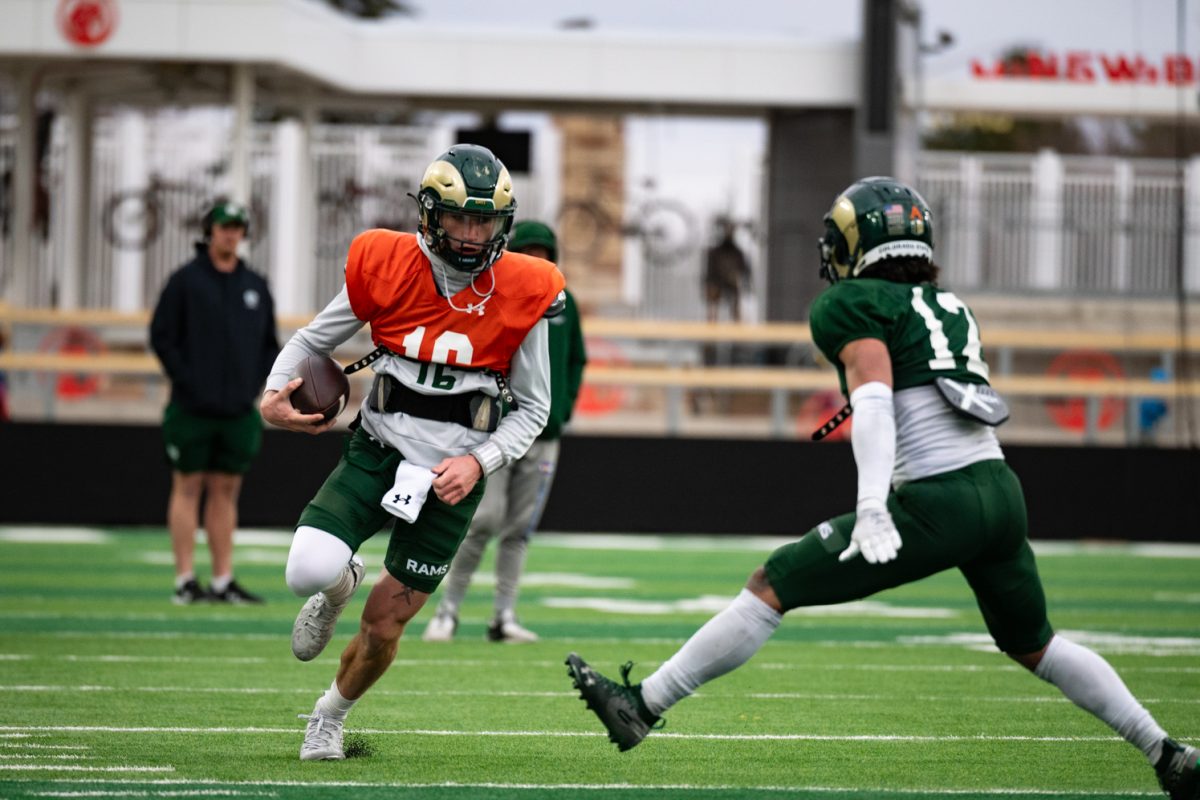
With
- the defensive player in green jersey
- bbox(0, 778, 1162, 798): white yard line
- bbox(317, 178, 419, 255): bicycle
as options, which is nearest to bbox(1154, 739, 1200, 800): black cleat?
the defensive player in green jersey

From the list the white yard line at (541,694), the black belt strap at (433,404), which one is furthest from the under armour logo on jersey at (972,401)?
→ the white yard line at (541,694)

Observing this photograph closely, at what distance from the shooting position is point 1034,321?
22.3 metres

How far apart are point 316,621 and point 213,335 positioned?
15.7 ft

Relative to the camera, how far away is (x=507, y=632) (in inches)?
359

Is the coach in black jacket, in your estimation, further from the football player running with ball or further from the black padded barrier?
the black padded barrier

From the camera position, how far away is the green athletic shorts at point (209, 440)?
33.0ft

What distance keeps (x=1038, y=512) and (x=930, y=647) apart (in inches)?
274

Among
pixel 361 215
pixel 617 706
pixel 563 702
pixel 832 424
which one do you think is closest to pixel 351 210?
pixel 361 215

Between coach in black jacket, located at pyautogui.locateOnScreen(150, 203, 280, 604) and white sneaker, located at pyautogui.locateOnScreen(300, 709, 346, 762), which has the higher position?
coach in black jacket, located at pyautogui.locateOnScreen(150, 203, 280, 604)

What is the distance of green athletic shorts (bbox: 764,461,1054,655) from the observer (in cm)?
501

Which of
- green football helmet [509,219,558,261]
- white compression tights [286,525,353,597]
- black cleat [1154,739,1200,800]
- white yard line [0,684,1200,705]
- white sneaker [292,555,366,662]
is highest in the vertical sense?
green football helmet [509,219,558,261]

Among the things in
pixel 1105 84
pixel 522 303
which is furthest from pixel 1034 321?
pixel 522 303

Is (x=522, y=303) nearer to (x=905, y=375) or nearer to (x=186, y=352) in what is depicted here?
(x=905, y=375)

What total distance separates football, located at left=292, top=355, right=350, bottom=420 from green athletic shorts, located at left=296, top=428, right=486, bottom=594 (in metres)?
0.15
